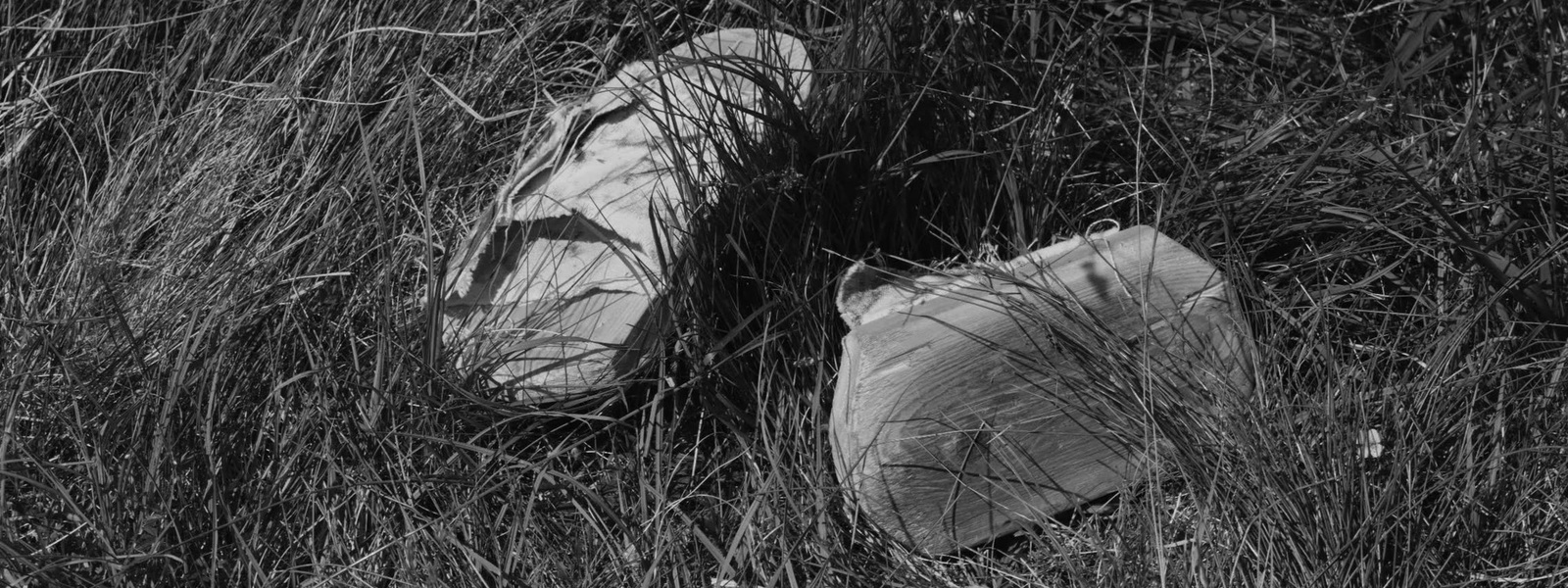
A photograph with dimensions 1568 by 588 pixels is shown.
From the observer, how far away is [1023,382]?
6.17 ft

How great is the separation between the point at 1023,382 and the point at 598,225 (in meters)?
0.83

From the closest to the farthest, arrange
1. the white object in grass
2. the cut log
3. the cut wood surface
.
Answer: the white object in grass, the cut log, the cut wood surface

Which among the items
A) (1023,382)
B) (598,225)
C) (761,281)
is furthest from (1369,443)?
(598,225)

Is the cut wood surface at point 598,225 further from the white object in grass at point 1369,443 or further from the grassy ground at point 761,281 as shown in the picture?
the white object in grass at point 1369,443

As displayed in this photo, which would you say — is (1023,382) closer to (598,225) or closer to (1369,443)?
(1369,443)

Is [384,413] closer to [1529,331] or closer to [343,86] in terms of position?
[343,86]

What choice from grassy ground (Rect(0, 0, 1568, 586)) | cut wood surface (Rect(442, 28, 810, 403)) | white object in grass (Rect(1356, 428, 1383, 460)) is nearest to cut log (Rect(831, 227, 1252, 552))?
grassy ground (Rect(0, 0, 1568, 586))

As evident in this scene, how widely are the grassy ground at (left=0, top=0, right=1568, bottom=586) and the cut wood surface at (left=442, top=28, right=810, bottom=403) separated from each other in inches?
3.0

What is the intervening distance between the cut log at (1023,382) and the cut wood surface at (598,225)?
0.41 meters

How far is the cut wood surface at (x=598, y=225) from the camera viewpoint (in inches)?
79.0

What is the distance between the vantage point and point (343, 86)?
8.03 ft

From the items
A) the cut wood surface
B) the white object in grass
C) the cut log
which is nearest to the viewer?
the white object in grass

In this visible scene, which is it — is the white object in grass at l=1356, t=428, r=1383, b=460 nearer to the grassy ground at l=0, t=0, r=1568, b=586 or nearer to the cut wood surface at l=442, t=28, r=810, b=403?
the grassy ground at l=0, t=0, r=1568, b=586

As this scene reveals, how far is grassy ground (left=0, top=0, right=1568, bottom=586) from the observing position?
1.80 metres
